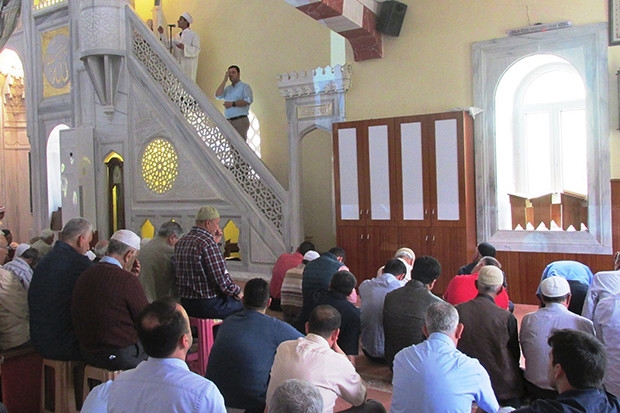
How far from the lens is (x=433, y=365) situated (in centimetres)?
261

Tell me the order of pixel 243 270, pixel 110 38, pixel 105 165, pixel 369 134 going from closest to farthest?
pixel 369 134
pixel 243 270
pixel 110 38
pixel 105 165

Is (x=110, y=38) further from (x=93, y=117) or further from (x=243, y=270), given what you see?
(x=243, y=270)

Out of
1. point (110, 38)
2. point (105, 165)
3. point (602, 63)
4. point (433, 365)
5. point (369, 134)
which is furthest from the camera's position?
point (105, 165)

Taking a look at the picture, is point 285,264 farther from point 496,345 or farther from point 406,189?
point 496,345

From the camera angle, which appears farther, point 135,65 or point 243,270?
point 135,65

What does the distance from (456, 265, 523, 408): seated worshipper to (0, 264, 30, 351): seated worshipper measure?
288 centimetres

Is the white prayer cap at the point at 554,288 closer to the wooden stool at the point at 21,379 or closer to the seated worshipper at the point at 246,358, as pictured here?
the seated worshipper at the point at 246,358

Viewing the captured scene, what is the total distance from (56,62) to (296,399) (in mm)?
11430

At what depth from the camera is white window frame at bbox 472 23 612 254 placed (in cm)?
697

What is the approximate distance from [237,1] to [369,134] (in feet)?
13.8

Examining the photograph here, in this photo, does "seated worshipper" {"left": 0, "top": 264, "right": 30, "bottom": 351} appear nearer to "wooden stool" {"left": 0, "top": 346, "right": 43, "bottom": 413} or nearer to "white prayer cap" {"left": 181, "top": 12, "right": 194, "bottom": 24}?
"wooden stool" {"left": 0, "top": 346, "right": 43, "bottom": 413}

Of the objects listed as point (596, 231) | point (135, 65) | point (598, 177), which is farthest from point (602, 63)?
point (135, 65)

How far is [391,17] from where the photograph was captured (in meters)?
8.18

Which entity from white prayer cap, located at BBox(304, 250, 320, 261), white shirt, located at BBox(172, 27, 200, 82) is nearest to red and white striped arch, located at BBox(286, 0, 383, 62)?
white prayer cap, located at BBox(304, 250, 320, 261)
